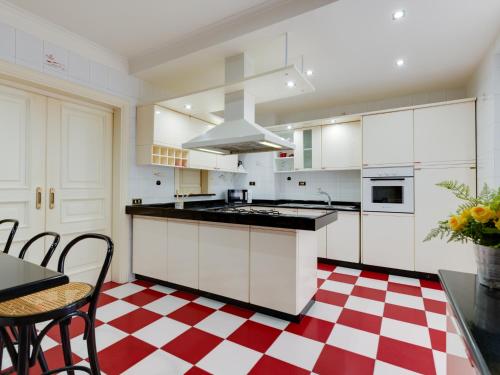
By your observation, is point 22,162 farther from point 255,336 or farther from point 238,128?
point 255,336

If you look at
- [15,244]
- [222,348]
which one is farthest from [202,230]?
[15,244]

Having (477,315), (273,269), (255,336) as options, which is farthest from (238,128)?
(477,315)

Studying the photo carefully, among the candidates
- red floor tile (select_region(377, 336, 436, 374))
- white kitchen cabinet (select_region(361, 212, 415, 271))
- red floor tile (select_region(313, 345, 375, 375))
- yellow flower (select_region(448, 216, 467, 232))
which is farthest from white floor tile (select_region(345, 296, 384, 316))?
yellow flower (select_region(448, 216, 467, 232))

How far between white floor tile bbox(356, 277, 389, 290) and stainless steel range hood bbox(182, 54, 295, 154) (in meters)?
1.75

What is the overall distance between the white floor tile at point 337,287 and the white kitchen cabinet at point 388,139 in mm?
1569

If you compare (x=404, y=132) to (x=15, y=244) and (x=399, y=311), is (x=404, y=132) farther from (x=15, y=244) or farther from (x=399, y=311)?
(x=15, y=244)

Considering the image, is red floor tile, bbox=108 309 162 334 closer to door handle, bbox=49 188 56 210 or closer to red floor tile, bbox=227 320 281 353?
red floor tile, bbox=227 320 281 353

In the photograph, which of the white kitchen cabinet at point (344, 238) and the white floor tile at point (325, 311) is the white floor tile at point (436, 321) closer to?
the white floor tile at point (325, 311)

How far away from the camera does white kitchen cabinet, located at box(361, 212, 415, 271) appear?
3236mm

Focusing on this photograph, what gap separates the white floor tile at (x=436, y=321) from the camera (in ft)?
6.77

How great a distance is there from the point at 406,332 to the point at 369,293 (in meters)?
0.74

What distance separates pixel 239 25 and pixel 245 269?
2107 millimetres

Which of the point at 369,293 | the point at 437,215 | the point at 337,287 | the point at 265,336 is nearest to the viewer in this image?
the point at 265,336

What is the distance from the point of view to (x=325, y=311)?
91.4 inches
